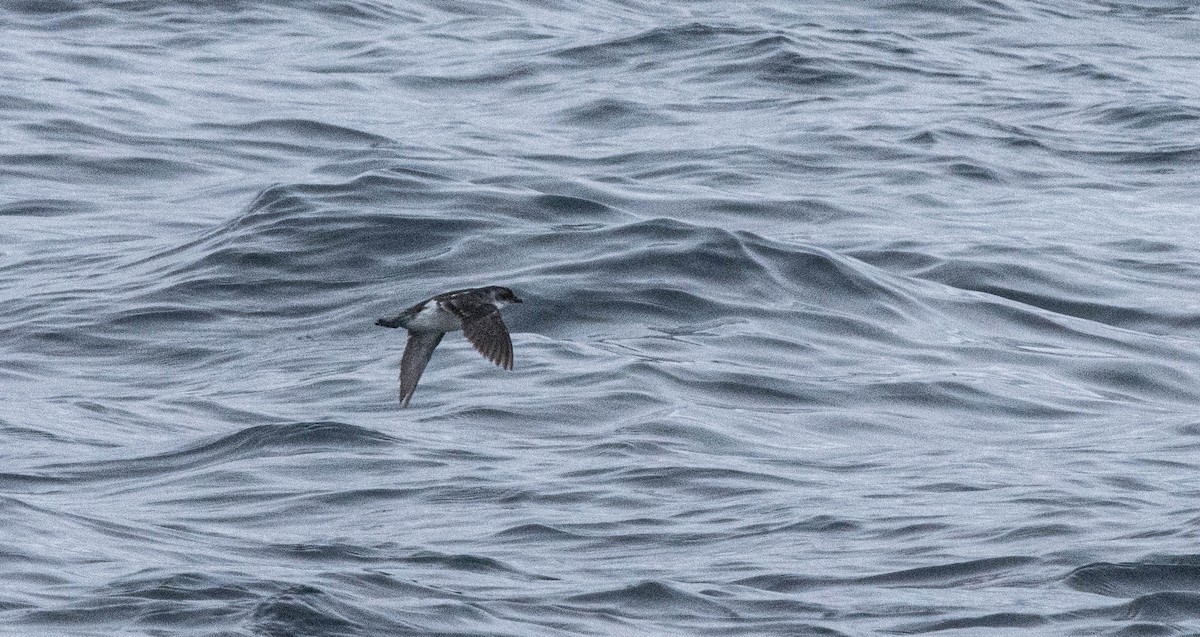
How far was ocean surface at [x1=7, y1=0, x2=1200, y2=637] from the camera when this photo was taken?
855cm

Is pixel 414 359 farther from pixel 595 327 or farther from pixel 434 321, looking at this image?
pixel 595 327

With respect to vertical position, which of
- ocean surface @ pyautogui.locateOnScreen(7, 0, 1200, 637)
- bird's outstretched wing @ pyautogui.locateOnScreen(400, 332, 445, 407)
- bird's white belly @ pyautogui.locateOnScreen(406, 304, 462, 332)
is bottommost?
ocean surface @ pyautogui.locateOnScreen(7, 0, 1200, 637)

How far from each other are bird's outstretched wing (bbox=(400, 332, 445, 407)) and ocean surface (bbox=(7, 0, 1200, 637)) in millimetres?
513

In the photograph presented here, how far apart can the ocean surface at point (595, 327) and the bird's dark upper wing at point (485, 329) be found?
0.82 meters

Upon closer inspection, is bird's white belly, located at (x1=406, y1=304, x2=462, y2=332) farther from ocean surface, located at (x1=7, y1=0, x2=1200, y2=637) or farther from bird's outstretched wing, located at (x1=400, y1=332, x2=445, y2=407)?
ocean surface, located at (x1=7, y1=0, x2=1200, y2=637)

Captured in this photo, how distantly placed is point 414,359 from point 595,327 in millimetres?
3094

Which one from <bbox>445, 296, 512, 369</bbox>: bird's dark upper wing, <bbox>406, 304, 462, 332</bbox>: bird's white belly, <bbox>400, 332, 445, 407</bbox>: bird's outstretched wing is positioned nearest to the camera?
<bbox>445, 296, 512, 369</bbox>: bird's dark upper wing

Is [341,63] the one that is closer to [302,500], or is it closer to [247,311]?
[247,311]

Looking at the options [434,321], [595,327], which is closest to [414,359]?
[434,321]

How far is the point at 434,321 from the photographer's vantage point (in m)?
8.92

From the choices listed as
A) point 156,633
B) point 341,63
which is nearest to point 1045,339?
point 156,633

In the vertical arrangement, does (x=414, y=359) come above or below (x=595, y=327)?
above

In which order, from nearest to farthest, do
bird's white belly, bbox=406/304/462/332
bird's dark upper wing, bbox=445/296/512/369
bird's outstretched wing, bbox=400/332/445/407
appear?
bird's dark upper wing, bbox=445/296/512/369, bird's white belly, bbox=406/304/462/332, bird's outstretched wing, bbox=400/332/445/407

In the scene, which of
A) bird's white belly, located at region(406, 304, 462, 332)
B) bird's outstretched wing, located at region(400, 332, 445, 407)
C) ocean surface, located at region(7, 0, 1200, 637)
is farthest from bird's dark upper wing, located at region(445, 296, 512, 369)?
ocean surface, located at region(7, 0, 1200, 637)
